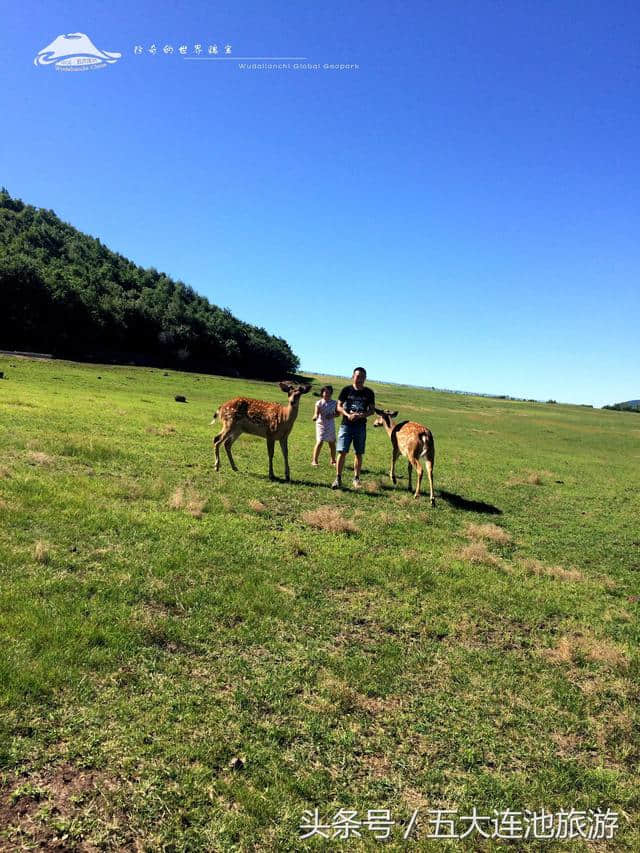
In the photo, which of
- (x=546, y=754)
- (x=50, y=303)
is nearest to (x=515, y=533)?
(x=546, y=754)

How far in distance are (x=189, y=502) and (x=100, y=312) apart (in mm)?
74136

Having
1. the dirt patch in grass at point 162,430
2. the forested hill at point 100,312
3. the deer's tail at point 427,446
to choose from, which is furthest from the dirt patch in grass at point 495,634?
the forested hill at point 100,312

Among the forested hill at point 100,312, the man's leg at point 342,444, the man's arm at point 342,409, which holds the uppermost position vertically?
the forested hill at point 100,312

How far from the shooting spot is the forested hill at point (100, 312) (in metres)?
63.3

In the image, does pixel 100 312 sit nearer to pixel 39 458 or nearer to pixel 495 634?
pixel 39 458

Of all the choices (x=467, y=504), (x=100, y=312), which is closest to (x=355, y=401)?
(x=467, y=504)

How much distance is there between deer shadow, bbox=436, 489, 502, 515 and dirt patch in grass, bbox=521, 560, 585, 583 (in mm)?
3717

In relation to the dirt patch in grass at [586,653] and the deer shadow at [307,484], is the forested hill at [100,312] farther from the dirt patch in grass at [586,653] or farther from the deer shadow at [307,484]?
the dirt patch in grass at [586,653]

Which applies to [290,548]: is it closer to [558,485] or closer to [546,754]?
[546,754]

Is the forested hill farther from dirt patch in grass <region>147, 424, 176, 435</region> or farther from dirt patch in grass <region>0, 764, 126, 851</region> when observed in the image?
dirt patch in grass <region>0, 764, 126, 851</region>

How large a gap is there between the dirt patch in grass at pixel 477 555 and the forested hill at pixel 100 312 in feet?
212

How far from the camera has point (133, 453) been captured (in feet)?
44.9

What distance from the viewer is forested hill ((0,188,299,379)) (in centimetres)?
6328

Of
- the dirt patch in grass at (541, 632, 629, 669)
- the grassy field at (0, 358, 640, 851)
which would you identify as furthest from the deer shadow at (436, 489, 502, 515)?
the dirt patch in grass at (541, 632, 629, 669)
